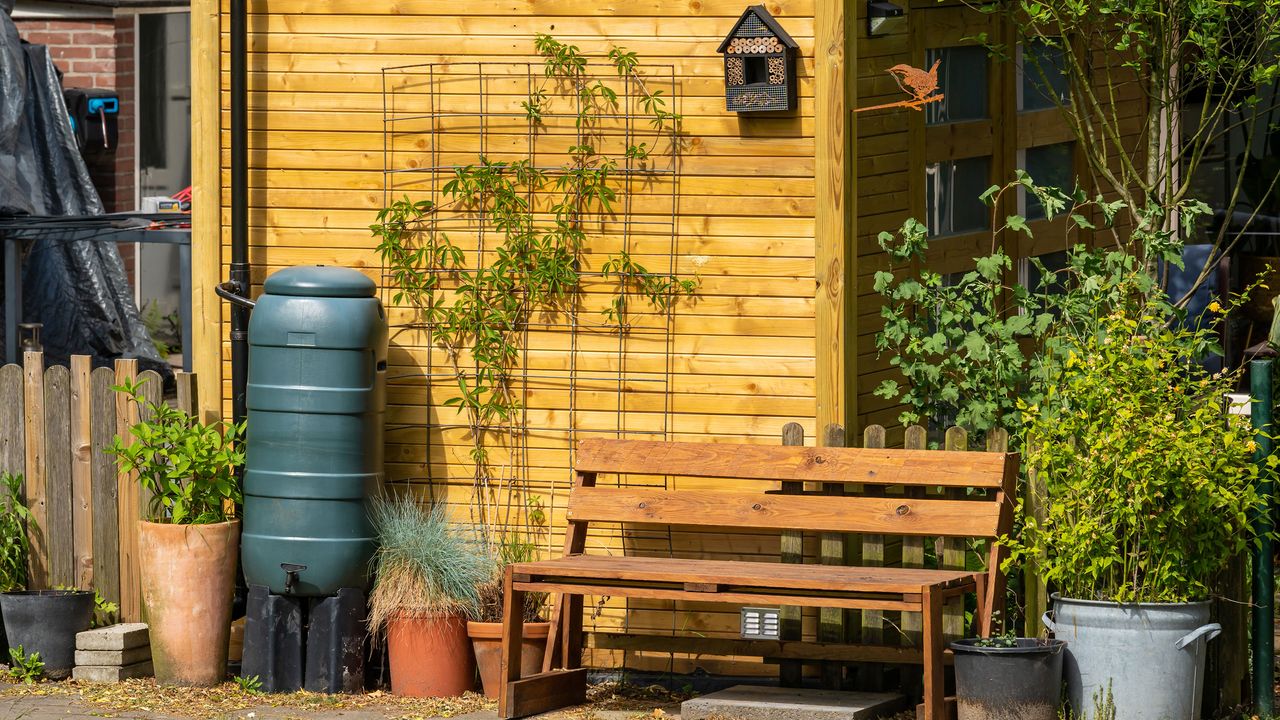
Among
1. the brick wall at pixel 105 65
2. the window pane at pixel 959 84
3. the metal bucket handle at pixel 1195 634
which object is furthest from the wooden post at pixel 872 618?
the brick wall at pixel 105 65

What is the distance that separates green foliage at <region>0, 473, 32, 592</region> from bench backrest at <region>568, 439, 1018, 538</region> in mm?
2421

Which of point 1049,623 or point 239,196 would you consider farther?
point 239,196

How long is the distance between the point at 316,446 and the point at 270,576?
547 millimetres

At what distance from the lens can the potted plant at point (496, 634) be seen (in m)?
6.67

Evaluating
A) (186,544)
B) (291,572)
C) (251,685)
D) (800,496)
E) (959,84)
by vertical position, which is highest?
(959,84)

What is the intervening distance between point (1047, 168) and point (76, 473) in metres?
4.94

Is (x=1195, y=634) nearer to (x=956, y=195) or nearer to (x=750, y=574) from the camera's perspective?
(x=750, y=574)

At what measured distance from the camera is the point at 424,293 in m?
7.12

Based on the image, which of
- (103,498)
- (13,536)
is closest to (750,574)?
(103,498)

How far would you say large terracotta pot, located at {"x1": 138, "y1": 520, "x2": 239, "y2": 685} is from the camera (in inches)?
264

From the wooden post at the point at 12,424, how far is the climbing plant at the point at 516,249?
1694 mm

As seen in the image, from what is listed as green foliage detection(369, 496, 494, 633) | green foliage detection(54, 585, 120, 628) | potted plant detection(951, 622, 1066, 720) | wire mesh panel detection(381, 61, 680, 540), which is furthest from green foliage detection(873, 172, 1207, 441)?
green foliage detection(54, 585, 120, 628)

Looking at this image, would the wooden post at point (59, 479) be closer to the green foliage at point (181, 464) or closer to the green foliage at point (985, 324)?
the green foliage at point (181, 464)

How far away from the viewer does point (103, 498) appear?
23.6ft
